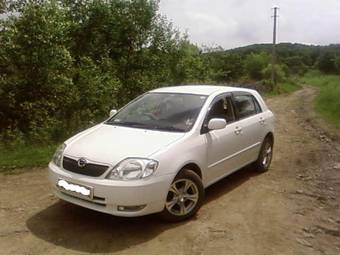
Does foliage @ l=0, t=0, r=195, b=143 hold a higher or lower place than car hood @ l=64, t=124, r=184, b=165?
higher

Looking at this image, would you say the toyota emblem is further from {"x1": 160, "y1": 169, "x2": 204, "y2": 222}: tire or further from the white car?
{"x1": 160, "y1": 169, "x2": 204, "y2": 222}: tire

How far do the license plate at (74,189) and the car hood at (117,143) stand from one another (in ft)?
1.03

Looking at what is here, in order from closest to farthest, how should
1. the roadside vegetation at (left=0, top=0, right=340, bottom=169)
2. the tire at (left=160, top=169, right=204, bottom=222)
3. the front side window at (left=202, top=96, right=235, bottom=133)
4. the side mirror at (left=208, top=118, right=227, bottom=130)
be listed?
the tire at (left=160, top=169, right=204, bottom=222) → the side mirror at (left=208, top=118, right=227, bottom=130) → the front side window at (left=202, top=96, right=235, bottom=133) → the roadside vegetation at (left=0, top=0, right=340, bottom=169)

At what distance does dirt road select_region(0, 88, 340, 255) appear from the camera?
4.19 m

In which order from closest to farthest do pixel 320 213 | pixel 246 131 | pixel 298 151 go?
pixel 320 213 → pixel 246 131 → pixel 298 151

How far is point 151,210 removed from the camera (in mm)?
4344

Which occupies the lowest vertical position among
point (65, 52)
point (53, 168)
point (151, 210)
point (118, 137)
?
point (151, 210)

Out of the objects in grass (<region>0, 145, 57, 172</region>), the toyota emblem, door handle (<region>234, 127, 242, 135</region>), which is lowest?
grass (<region>0, 145, 57, 172</region>)

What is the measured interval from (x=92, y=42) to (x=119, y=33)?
38.4 inches

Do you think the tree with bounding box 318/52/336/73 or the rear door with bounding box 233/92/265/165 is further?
the tree with bounding box 318/52/336/73

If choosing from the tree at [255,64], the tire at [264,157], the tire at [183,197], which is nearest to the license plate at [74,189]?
the tire at [183,197]

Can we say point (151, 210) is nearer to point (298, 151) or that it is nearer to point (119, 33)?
point (298, 151)

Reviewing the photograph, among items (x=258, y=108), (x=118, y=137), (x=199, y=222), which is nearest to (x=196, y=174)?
(x=199, y=222)

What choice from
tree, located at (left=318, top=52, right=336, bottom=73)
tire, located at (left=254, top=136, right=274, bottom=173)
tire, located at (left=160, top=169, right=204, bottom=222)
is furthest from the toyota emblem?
tree, located at (left=318, top=52, right=336, bottom=73)
